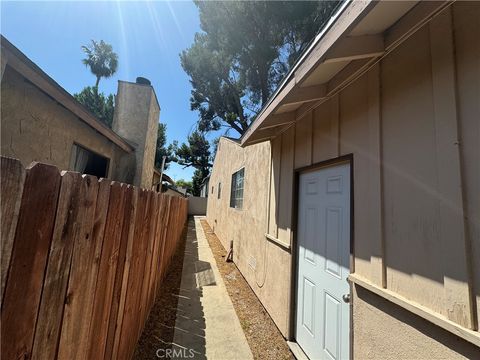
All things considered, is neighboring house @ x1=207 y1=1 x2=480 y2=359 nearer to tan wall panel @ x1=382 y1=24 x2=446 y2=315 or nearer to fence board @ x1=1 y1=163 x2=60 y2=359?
tan wall panel @ x1=382 y1=24 x2=446 y2=315

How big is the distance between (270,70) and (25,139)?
51.2 feet

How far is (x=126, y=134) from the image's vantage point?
9.04 m

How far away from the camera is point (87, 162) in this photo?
631 cm

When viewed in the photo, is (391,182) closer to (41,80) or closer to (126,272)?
(126,272)

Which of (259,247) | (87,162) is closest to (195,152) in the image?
(87,162)

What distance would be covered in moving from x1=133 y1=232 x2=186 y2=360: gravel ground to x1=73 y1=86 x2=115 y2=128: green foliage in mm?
29442

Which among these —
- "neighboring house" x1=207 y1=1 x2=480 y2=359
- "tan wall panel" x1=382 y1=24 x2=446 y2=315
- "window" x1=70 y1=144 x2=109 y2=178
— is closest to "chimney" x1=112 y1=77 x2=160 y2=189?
"window" x1=70 y1=144 x2=109 y2=178

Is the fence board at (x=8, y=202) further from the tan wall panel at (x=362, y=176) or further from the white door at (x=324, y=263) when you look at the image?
the white door at (x=324, y=263)

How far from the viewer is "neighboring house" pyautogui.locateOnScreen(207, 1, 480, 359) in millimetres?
1375

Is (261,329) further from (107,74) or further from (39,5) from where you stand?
(107,74)

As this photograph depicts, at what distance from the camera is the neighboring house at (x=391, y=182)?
138cm

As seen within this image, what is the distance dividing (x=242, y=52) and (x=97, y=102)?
23392 mm

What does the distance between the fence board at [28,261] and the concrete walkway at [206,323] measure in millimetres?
2596

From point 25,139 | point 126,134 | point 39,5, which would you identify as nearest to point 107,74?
point 126,134
